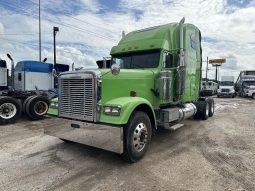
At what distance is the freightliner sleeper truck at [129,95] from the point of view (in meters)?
4.66

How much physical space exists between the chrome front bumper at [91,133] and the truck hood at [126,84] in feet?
1.98

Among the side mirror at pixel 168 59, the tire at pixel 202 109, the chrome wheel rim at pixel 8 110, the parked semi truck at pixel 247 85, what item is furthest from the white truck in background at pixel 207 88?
the chrome wheel rim at pixel 8 110

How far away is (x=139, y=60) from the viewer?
6.79 m

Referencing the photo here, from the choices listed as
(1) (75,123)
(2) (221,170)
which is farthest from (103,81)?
(2) (221,170)

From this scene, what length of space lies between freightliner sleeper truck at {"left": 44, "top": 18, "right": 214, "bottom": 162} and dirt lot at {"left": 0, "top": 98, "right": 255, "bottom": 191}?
1.43 ft

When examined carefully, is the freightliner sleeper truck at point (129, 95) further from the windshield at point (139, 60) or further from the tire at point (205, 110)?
the tire at point (205, 110)

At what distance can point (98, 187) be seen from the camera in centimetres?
384

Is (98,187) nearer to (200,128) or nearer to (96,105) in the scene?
(96,105)

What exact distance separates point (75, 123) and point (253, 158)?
13.2ft

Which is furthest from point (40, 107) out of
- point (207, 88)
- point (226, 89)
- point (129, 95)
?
point (226, 89)

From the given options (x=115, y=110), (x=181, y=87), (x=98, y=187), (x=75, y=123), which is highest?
(x=181, y=87)

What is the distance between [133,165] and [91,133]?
107 cm

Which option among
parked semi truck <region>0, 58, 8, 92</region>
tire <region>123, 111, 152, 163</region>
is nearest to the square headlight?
tire <region>123, 111, 152, 163</region>

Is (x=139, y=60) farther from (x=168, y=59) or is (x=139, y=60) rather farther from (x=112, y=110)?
(x=112, y=110)
